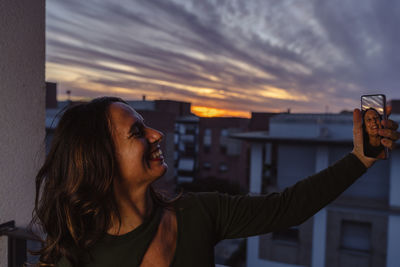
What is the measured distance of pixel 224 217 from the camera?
0.84 m

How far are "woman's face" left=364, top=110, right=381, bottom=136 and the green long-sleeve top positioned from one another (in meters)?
0.09

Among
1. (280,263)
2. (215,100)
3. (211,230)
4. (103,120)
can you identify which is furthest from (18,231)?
(280,263)

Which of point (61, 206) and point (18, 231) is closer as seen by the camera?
point (61, 206)

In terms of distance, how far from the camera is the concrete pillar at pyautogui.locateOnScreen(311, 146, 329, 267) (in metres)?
7.40

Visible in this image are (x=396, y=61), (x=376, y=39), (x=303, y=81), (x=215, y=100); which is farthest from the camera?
(x=303, y=81)

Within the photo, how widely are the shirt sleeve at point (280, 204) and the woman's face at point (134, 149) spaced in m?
0.17

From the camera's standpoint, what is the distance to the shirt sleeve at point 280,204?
76 centimetres

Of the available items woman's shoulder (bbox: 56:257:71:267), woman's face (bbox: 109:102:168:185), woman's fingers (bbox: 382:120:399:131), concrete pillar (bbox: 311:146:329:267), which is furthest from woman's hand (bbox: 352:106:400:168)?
concrete pillar (bbox: 311:146:329:267)

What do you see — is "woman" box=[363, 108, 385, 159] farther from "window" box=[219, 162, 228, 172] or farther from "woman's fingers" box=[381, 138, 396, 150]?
"window" box=[219, 162, 228, 172]

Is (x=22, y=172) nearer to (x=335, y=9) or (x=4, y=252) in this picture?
(x=4, y=252)

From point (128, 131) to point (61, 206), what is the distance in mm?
269

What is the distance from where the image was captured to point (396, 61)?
3.64 metres

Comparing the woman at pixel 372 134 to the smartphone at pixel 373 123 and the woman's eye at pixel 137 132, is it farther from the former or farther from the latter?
the woman's eye at pixel 137 132

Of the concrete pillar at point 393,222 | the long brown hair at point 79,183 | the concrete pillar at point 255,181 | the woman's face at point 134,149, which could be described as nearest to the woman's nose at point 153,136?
the woman's face at point 134,149
